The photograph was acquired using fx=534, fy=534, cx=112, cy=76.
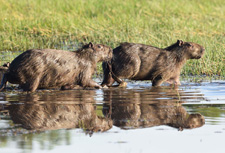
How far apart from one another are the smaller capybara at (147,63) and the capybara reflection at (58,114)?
1.93 metres

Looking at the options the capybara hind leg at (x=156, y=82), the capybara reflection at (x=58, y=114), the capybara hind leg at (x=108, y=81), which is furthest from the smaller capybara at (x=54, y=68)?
the capybara hind leg at (x=156, y=82)

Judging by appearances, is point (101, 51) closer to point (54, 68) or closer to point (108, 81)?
point (108, 81)

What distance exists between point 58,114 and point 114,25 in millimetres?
9859

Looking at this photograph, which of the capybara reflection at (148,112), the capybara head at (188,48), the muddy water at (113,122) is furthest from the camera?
the capybara head at (188,48)

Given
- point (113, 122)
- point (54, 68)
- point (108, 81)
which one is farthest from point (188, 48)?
point (113, 122)

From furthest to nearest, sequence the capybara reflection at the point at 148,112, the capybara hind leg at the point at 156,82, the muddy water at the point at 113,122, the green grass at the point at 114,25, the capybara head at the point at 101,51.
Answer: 1. the green grass at the point at 114,25
2. the capybara hind leg at the point at 156,82
3. the capybara head at the point at 101,51
4. the capybara reflection at the point at 148,112
5. the muddy water at the point at 113,122

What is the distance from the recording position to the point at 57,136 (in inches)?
198

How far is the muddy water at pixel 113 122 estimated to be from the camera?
4.74 metres

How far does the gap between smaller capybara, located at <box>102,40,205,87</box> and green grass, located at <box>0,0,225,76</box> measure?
99 centimetres

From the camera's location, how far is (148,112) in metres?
6.48

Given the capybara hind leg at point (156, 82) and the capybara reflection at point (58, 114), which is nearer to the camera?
the capybara reflection at point (58, 114)

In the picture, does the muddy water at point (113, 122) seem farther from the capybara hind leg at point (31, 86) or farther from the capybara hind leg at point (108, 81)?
the capybara hind leg at point (108, 81)

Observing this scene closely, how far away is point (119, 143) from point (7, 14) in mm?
12911

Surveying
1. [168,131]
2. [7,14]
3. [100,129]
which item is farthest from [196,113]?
[7,14]
